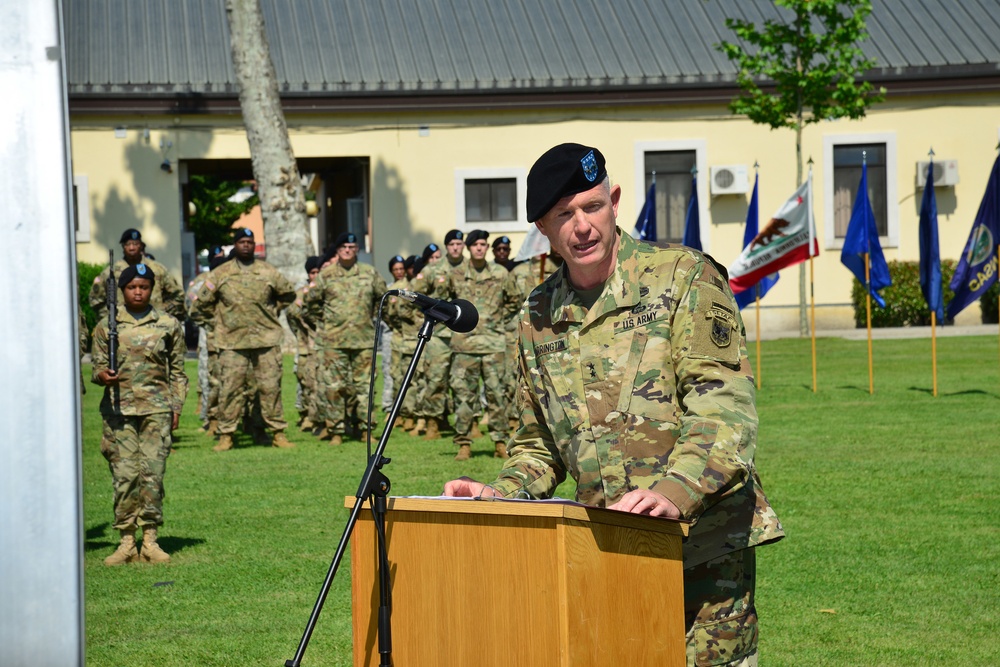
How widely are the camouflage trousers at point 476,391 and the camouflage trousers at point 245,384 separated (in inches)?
86.0

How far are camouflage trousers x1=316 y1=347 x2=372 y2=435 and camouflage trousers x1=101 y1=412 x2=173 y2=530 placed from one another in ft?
20.0

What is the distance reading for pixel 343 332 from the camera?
16.1 meters

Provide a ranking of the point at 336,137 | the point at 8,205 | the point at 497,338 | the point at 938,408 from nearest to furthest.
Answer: the point at 8,205 < the point at 497,338 < the point at 938,408 < the point at 336,137

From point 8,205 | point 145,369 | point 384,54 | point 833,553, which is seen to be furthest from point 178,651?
point 384,54

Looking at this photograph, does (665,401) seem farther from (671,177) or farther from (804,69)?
(671,177)

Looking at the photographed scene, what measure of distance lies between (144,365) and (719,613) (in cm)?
671

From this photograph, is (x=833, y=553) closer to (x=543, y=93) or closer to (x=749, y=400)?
(x=749, y=400)

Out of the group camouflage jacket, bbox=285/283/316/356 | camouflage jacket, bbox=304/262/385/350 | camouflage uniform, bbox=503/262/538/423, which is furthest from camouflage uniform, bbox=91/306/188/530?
camouflage jacket, bbox=285/283/316/356

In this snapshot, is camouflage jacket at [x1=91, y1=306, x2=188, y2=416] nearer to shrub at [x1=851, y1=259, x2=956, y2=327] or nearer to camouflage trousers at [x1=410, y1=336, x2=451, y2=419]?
camouflage trousers at [x1=410, y1=336, x2=451, y2=419]

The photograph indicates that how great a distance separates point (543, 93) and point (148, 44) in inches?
380

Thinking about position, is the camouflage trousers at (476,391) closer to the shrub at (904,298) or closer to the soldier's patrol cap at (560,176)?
the soldier's patrol cap at (560,176)

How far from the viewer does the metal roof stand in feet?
101

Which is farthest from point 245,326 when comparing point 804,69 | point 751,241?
point 804,69

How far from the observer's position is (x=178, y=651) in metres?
7.13
